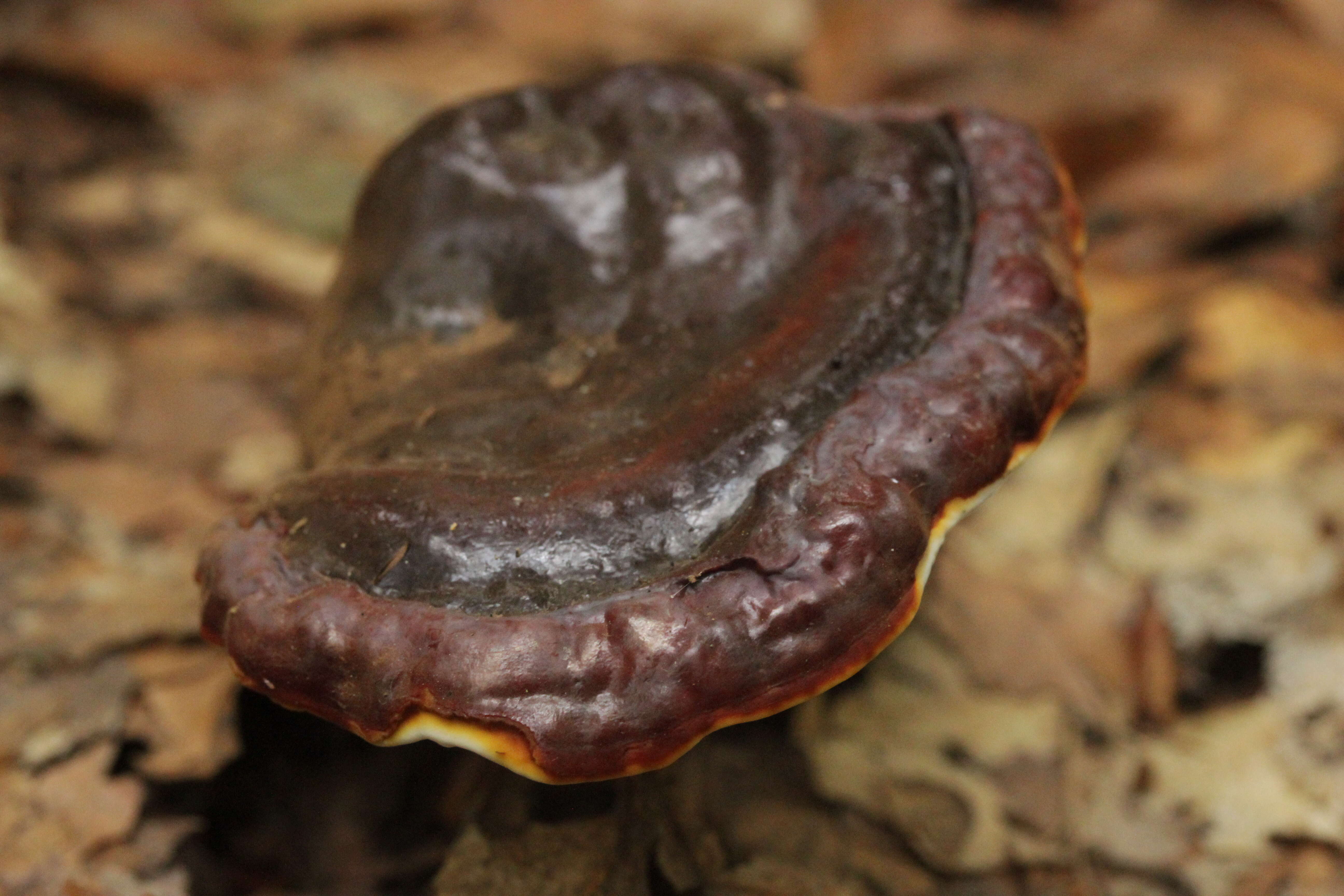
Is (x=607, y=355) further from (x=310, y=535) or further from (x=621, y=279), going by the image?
(x=310, y=535)

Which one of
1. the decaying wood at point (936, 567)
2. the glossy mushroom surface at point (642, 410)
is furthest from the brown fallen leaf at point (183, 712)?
the glossy mushroom surface at point (642, 410)

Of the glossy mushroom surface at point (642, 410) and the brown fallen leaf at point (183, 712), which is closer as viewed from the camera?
the glossy mushroom surface at point (642, 410)

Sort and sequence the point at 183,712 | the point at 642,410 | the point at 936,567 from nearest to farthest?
1. the point at 642,410
2. the point at 183,712
3. the point at 936,567

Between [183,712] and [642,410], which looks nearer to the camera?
[642,410]

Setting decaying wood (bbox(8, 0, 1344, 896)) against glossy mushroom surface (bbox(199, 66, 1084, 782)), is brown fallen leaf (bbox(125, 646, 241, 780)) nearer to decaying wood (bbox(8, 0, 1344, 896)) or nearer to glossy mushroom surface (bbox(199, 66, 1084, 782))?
decaying wood (bbox(8, 0, 1344, 896))

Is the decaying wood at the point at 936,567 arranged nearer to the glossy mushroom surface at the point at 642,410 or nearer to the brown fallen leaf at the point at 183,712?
the brown fallen leaf at the point at 183,712

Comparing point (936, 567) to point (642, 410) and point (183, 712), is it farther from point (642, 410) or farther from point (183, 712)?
point (183, 712)

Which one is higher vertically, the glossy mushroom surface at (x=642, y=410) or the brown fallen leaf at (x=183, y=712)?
the glossy mushroom surface at (x=642, y=410)

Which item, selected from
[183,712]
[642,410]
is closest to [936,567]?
[642,410]

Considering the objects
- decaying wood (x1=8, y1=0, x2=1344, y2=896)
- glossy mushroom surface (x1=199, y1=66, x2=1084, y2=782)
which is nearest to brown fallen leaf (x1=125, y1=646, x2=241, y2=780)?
decaying wood (x1=8, y1=0, x2=1344, y2=896)
